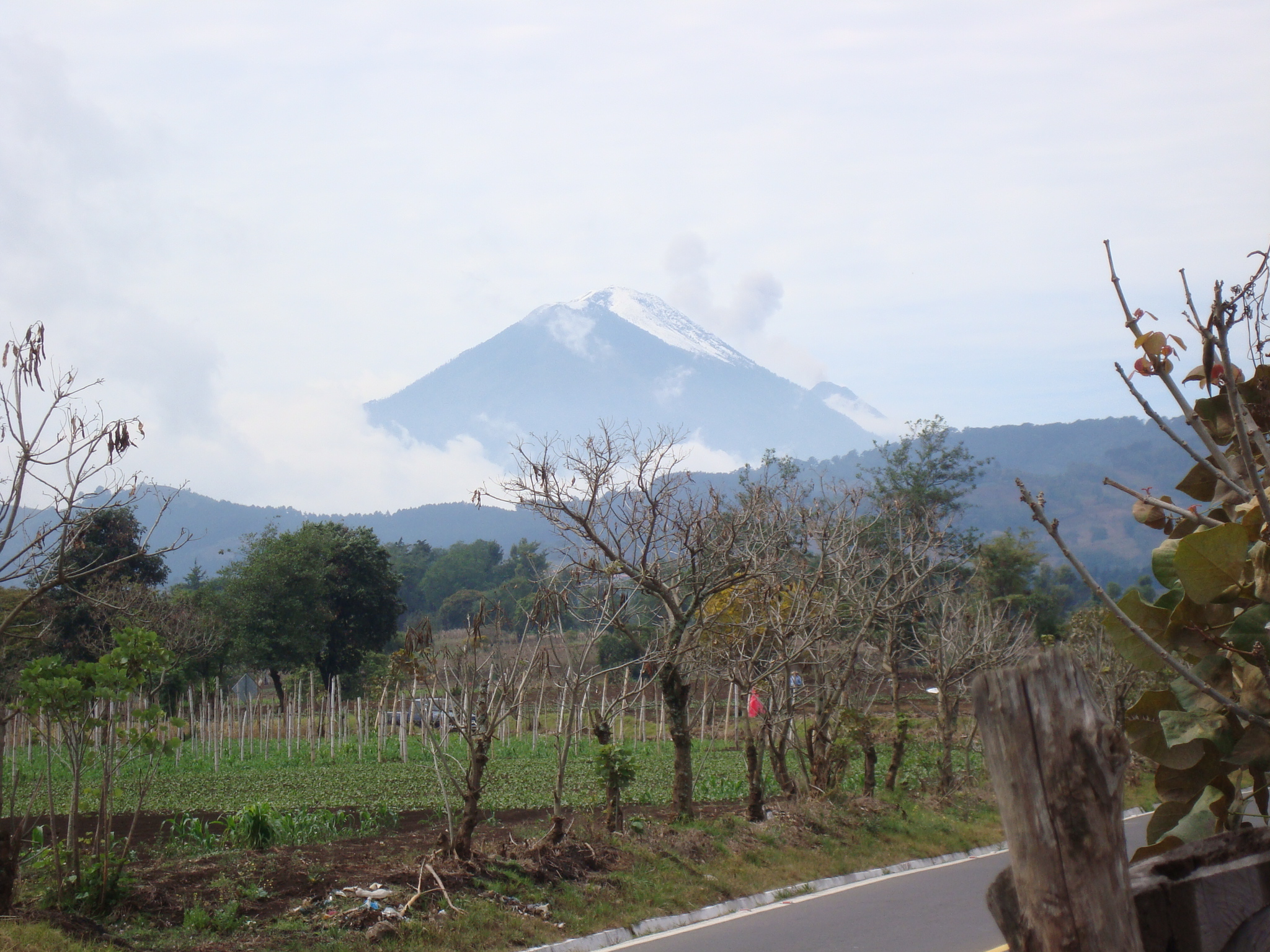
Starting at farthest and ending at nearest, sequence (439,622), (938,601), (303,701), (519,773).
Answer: (439,622) → (303,701) → (938,601) → (519,773)

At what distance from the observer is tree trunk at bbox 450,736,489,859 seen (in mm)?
8508

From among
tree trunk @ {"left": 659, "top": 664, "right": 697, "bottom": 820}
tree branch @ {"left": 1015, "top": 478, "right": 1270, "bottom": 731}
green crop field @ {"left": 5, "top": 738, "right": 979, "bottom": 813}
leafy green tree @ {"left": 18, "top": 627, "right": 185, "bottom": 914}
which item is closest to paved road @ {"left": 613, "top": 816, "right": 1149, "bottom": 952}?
tree trunk @ {"left": 659, "top": 664, "right": 697, "bottom": 820}

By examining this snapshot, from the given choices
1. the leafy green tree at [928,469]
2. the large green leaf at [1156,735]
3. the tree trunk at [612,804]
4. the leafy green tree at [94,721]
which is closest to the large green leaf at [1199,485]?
the large green leaf at [1156,735]

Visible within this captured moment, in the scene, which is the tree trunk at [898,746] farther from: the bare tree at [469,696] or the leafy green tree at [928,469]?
the leafy green tree at [928,469]

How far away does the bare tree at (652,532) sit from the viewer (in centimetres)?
Result: 1072

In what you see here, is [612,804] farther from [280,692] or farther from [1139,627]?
[280,692]

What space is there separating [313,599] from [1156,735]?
37.9m

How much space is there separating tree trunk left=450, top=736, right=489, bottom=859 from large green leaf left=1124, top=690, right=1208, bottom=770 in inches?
271

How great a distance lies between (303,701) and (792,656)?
34.6 meters

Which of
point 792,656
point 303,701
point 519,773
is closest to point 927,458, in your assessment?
point 303,701

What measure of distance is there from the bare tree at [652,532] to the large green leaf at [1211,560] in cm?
822

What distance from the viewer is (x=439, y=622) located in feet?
269

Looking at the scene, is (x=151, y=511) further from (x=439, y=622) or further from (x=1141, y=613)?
(x=1141, y=613)

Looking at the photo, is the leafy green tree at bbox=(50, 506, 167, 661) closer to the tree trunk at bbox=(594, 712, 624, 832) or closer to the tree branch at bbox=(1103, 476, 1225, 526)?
the tree trunk at bbox=(594, 712, 624, 832)
